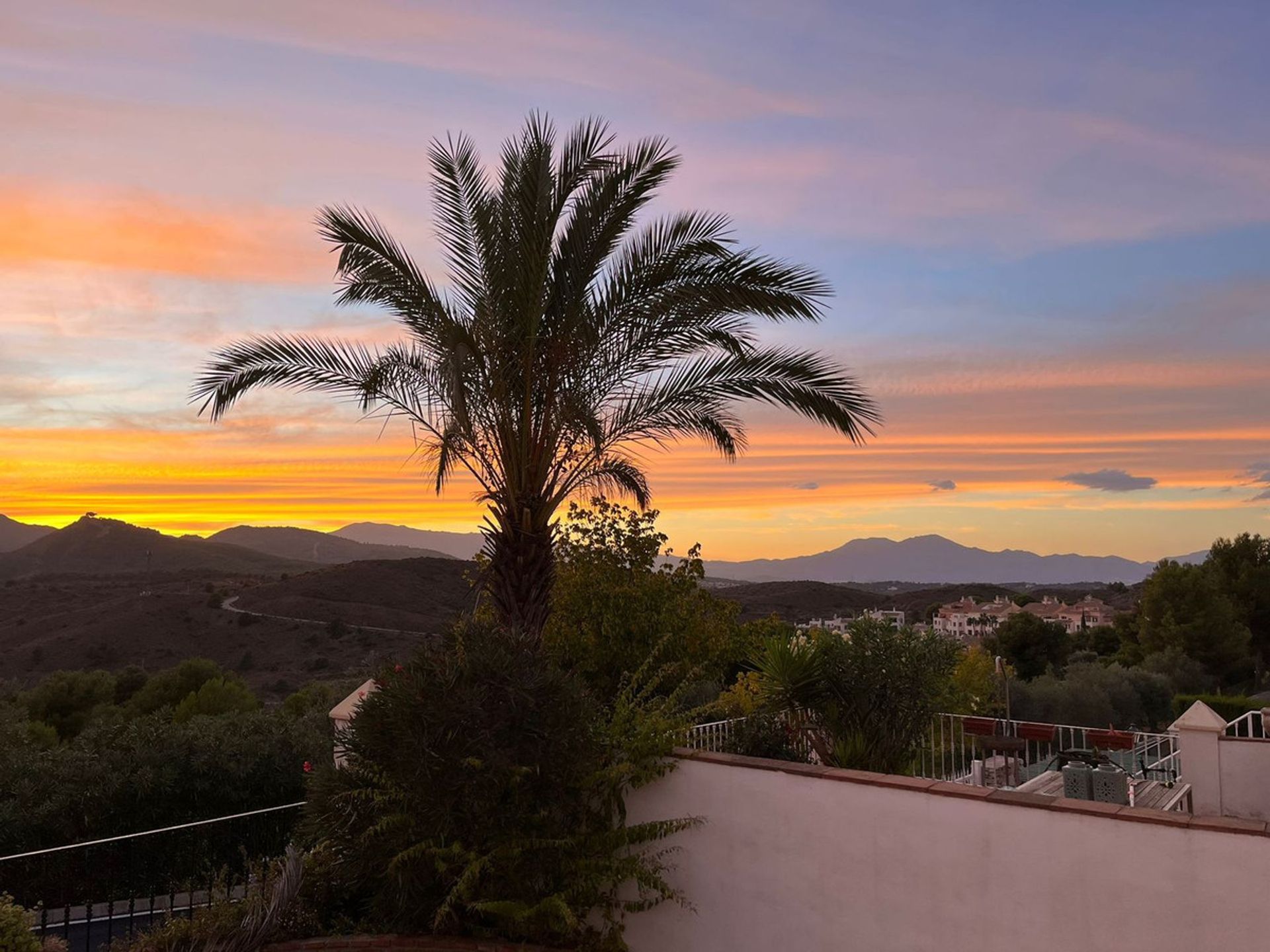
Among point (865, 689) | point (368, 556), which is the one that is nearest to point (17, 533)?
point (368, 556)

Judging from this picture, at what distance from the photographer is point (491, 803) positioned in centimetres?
664

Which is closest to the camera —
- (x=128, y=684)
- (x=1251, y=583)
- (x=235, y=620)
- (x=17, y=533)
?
(x=128, y=684)

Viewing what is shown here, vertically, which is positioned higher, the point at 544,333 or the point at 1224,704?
the point at 544,333

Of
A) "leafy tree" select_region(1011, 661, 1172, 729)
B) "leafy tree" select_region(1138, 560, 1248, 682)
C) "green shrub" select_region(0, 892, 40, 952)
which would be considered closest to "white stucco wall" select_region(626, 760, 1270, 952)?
"green shrub" select_region(0, 892, 40, 952)

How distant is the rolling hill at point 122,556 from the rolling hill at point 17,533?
164 inches

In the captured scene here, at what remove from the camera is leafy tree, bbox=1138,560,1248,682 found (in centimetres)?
3306

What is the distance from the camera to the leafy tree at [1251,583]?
36.8 meters

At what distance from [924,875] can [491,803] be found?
3.06 meters

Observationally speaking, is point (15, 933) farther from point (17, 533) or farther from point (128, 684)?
point (17, 533)

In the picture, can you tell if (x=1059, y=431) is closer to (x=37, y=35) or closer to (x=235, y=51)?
(x=235, y=51)

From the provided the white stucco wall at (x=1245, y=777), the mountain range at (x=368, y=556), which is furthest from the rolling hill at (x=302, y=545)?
the white stucco wall at (x=1245, y=777)

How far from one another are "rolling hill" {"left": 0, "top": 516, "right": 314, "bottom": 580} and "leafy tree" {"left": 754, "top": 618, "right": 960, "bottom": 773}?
54937mm

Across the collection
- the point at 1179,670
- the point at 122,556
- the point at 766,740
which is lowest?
the point at 1179,670

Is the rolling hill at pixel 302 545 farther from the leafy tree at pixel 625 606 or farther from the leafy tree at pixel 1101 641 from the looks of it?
the leafy tree at pixel 625 606
